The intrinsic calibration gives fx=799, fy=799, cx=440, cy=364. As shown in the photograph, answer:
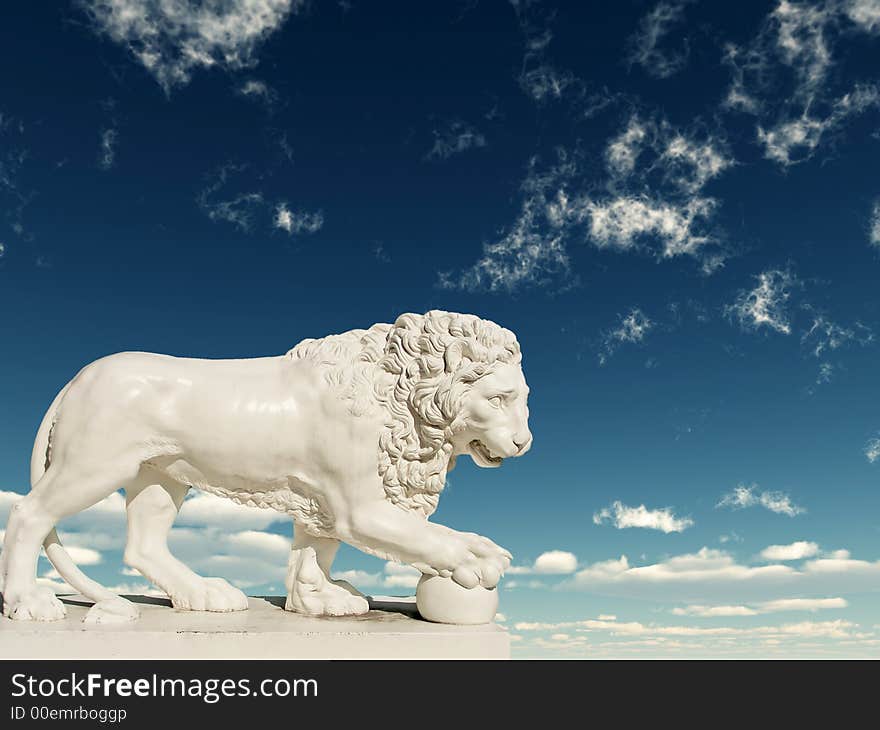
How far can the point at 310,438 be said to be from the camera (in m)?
4.54

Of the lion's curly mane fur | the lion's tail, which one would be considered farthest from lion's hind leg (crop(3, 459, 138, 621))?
the lion's curly mane fur

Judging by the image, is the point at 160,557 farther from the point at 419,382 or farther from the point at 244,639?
the point at 419,382

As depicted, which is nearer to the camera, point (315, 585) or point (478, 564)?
point (478, 564)

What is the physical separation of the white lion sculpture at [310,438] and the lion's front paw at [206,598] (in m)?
0.01

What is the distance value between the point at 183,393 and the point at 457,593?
191 cm

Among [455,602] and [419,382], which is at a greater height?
[419,382]

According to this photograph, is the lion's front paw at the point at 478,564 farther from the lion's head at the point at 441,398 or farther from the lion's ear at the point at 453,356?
the lion's ear at the point at 453,356

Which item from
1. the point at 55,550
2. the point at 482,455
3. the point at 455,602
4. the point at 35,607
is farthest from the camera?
the point at 482,455

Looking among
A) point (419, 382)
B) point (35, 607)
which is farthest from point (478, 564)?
point (35, 607)

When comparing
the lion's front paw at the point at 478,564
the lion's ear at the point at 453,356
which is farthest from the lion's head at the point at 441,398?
the lion's front paw at the point at 478,564

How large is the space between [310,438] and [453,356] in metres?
0.94

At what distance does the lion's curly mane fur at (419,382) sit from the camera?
4535 millimetres

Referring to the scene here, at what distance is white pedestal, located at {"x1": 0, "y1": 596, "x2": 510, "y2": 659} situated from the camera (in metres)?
3.90

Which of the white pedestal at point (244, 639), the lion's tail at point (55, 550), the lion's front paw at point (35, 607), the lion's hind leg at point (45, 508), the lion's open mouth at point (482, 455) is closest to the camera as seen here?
the white pedestal at point (244, 639)
